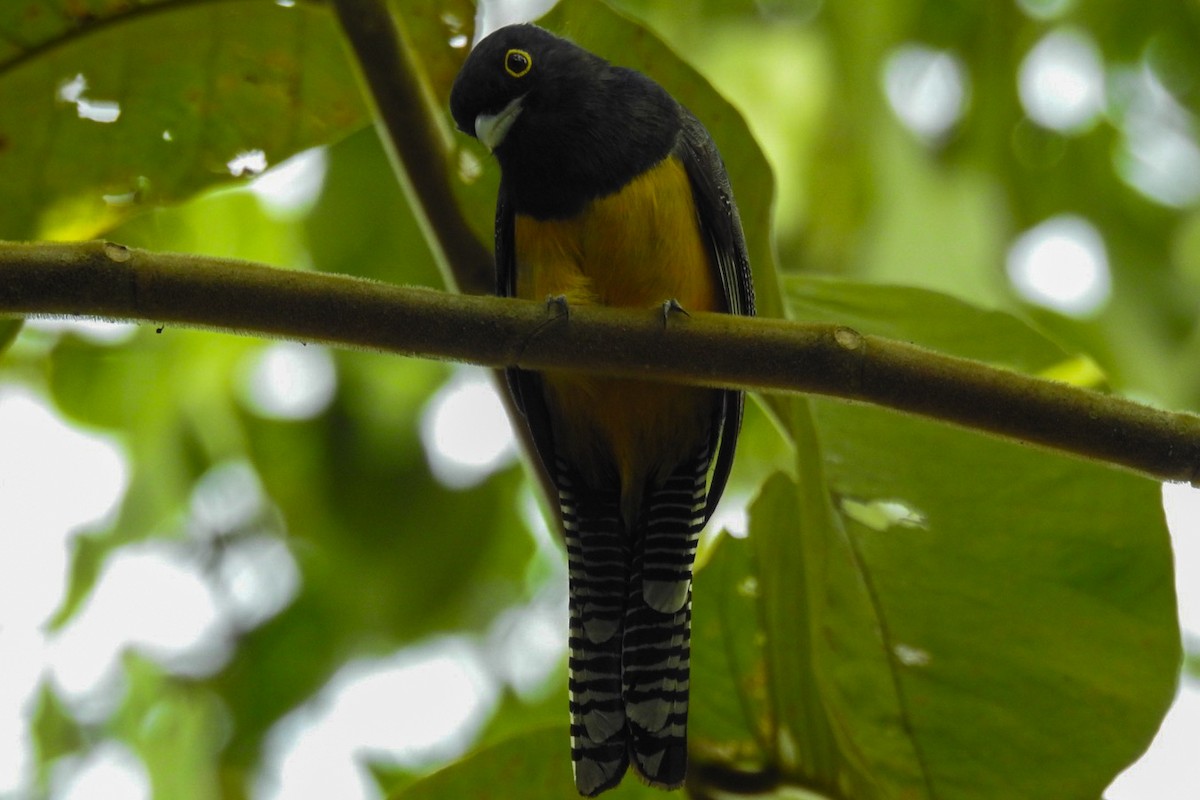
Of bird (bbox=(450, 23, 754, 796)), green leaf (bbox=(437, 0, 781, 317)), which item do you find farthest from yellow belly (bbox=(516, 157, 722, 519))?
green leaf (bbox=(437, 0, 781, 317))

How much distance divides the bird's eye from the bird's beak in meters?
0.09

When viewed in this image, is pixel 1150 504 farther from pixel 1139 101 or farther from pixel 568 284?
pixel 1139 101

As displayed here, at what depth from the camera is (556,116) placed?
3086mm

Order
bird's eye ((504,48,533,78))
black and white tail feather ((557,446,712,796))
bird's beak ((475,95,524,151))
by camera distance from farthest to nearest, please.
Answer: bird's eye ((504,48,533,78))
bird's beak ((475,95,524,151))
black and white tail feather ((557,446,712,796))

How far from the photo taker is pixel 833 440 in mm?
2646

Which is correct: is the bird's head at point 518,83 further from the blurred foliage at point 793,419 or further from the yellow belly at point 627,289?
the yellow belly at point 627,289

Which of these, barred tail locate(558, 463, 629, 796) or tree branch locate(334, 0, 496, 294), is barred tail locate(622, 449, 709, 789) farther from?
tree branch locate(334, 0, 496, 294)

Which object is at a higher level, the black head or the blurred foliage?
the black head

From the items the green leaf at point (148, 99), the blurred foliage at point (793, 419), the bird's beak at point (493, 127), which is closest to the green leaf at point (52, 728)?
the blurred foliage at point (793, 419)

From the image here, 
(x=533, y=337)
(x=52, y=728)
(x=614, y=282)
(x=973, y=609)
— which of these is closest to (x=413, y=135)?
(x=614, y=282)

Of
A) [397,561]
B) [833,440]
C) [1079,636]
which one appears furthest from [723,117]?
[397,561]

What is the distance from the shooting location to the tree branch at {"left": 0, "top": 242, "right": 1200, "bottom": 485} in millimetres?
1719

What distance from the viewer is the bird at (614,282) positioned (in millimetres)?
2854

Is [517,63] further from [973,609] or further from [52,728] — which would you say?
[52,728]
